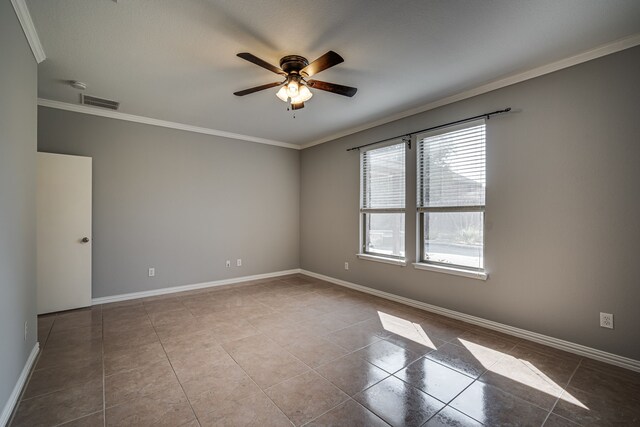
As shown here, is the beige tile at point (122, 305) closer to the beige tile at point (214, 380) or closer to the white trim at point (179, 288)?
the white trim at point (179, 288)

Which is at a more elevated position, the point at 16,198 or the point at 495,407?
the point at 16,198

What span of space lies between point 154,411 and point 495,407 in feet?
Result: 7.42

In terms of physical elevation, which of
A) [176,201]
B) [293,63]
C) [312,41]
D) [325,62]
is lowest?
[176,201]

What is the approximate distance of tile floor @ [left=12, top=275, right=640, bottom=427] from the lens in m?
1.87

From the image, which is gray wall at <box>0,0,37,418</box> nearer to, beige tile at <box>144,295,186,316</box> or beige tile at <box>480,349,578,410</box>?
beige tile at <box>144,295,186,316</box>

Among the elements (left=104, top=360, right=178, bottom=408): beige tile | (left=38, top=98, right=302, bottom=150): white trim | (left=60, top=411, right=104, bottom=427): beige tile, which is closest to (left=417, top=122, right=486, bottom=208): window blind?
(left=38, top=98, right=302, bottom=150): white trim

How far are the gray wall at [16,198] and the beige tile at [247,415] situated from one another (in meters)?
1.24

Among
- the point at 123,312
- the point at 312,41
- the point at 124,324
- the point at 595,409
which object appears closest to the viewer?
the point at 595,409

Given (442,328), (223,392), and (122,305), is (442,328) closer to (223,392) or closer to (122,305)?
(223,392)

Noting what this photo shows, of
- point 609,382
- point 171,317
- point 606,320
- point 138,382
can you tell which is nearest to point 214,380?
point 138,382

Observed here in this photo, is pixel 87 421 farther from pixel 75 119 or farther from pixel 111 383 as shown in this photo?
pixel 75 119

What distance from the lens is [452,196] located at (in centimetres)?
363

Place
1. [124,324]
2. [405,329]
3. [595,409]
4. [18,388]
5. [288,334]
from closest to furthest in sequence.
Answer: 1. [595,409]
2. [18,388]
3. [288,334]
4. [405,329]
5. [124,324]

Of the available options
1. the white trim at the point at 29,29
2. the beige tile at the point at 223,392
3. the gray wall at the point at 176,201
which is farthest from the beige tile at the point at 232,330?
the white trim at the point at 29,29
